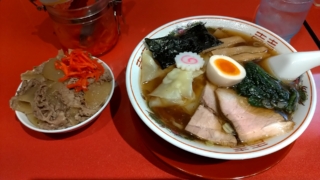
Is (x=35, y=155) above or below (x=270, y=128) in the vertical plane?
below

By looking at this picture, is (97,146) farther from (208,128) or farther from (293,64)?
(293,64)

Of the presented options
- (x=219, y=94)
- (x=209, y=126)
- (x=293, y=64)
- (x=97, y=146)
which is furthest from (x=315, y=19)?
(x=97, y=146)

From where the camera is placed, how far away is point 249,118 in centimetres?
107

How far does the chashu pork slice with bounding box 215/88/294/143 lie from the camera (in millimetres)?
1019

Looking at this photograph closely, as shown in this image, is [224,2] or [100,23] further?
[224,2]

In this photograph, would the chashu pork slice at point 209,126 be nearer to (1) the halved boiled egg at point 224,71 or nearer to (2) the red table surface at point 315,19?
(1) the halved boiled egg at point 224,71

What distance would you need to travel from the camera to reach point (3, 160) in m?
1.14

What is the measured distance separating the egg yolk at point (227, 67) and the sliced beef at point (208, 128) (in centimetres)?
20

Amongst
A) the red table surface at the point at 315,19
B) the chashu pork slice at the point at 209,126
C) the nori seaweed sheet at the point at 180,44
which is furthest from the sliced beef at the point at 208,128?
the red table surface at the point at 315,19

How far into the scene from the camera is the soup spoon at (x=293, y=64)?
1.14 meters

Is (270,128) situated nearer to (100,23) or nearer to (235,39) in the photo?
(235,39)

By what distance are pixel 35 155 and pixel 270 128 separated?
38.1 inches

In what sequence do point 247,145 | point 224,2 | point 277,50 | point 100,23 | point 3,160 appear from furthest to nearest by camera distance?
point 224,2 < point 100,23 < point 277,50 < point 3,160 < point 247,145

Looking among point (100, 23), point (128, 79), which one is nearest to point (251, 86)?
point (128, 79)
